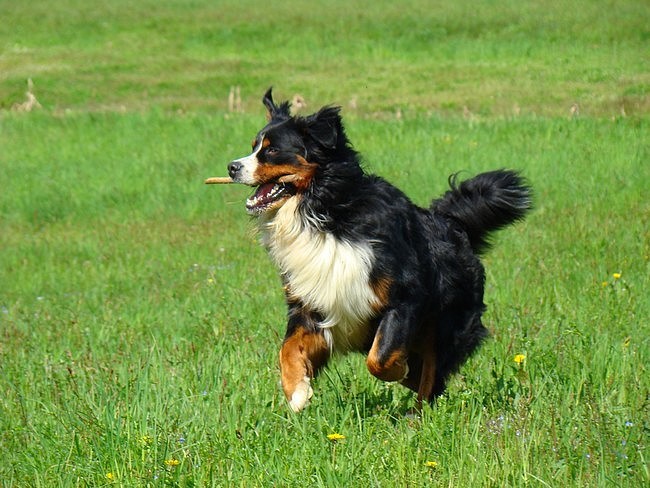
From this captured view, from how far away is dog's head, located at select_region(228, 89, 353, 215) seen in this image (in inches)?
199

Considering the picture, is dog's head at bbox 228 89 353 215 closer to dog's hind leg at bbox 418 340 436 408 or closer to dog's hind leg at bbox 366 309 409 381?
dog's hind leg at bbox 366 309 409 381

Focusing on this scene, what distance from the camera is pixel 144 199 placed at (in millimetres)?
14477

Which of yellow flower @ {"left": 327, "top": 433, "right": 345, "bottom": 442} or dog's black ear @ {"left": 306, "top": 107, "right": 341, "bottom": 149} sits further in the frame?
dog's black ear @ {"left": 306, "top": 107, "right": 341, "bottom": 149}

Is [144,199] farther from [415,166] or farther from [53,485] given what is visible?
[53,485]

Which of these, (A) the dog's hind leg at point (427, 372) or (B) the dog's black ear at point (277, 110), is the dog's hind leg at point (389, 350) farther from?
(B) the dog's black ear at point (277, 110)

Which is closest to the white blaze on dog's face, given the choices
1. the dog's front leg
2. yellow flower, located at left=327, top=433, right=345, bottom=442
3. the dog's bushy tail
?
the dog's front leg

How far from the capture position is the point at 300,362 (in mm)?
5012

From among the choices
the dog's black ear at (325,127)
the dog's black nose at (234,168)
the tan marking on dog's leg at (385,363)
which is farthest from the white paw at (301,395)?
the dog's black ear at (325,127)

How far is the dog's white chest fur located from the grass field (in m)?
0.37

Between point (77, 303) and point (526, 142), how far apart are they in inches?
307

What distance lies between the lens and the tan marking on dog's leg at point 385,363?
4.99 m

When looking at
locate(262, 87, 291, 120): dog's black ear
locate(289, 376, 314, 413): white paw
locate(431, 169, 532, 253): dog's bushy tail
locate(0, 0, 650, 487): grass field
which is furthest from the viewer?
locate(431, 169, 532, 253): dog's bushy tail

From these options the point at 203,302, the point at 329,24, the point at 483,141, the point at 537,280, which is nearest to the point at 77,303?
the point at 203,302

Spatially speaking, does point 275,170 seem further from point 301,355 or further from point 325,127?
point 301,355
